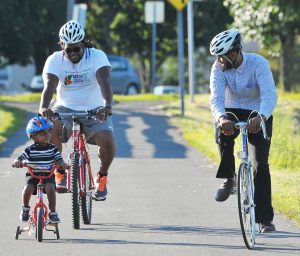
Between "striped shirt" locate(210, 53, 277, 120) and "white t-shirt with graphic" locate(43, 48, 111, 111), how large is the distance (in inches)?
47.4

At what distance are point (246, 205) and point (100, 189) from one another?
195 centimetres

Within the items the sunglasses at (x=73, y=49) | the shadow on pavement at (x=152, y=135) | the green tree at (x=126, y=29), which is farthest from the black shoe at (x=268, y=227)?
the green tree at (x=126, y=29)

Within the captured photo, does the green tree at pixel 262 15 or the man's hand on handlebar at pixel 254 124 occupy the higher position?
the man's hand on handlebar at pixel 254 124

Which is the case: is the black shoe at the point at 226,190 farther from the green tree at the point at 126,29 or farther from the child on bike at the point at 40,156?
the green tree at the point at 126,29

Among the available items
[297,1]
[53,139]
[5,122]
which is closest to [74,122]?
[53,139]

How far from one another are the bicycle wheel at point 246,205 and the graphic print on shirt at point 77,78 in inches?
71.7

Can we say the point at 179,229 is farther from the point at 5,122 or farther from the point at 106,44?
the point at 106,44

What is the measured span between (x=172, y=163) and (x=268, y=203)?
6.68 meters

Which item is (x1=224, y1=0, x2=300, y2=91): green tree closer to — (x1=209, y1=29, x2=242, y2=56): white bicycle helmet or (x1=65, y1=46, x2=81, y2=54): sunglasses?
(x1=65, y1=46, x2=81, y2=54): sunglasses

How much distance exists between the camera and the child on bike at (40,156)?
31.4 feet

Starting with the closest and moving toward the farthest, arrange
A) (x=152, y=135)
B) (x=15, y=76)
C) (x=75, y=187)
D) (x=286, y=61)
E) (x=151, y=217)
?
(x=75, y=187)
(x=151, y=217)
(x=152, y=135)
(x=286, y=61)
(x=15, y=76)

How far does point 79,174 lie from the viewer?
1032cm

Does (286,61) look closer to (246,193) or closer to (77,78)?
(77,78)

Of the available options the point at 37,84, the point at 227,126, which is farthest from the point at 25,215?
the point at 37,84
